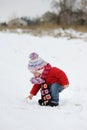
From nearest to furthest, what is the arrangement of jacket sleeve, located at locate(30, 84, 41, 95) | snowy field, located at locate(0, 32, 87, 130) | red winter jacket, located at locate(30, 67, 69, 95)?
1. snowy field, located at locate(0, 32, 87, 130)
2. red winter jacket, located at locate(30, 67, 69, 95)
3. jacket sleeve, located at locate(30, 84, 41, 95)

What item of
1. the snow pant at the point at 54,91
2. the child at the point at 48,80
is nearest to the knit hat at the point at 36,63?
the child at the point at 48,80

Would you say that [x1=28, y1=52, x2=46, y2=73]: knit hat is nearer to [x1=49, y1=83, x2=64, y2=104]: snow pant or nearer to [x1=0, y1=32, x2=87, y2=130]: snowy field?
[x1=49, y1=83, x2=64, y2=104]: snow pant

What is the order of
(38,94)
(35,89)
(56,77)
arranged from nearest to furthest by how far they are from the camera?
(56,77) → (35,89) → (38,94)

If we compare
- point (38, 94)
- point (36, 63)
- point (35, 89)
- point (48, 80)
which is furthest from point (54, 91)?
point (38, 94)

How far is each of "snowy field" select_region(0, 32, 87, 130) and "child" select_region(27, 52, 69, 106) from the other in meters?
0.16

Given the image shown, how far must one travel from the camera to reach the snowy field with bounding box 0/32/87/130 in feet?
15.7

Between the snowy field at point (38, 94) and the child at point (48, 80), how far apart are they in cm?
16

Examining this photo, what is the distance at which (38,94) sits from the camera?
7.39 metres

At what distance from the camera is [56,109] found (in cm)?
568

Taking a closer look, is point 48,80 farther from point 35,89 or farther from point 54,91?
point 35,89

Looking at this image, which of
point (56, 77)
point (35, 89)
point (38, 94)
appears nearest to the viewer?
point (56, 77)

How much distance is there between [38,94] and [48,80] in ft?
4.04

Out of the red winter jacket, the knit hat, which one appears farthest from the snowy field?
the knit hat

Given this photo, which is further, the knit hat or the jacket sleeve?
the jacket sleeve
